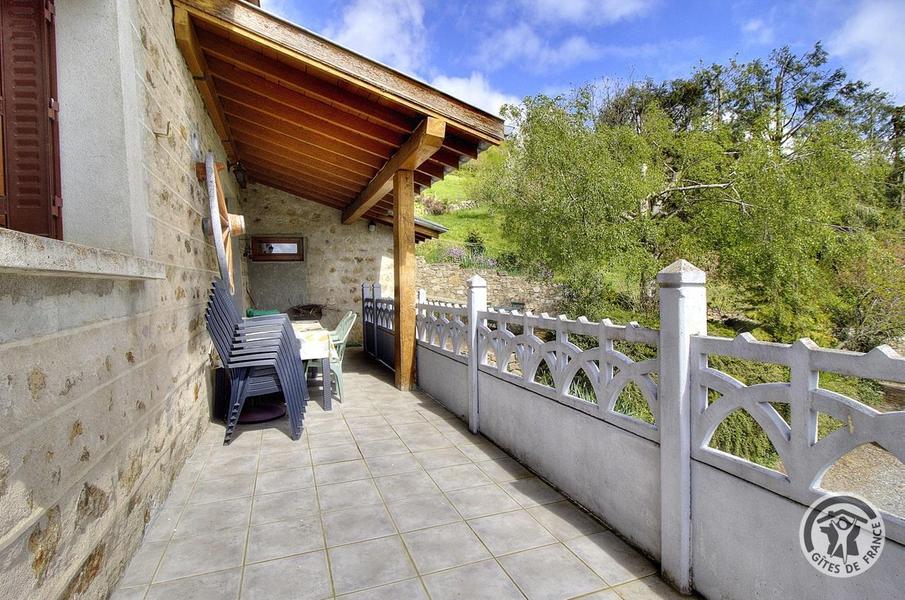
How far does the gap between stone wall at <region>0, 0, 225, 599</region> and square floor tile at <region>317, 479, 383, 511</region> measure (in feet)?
3.01

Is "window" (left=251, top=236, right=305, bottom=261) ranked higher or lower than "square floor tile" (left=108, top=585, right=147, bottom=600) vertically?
higher

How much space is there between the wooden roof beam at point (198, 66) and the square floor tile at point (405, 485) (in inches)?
148

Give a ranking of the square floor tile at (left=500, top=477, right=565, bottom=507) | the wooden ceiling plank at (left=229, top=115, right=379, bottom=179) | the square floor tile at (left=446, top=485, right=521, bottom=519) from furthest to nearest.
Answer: the wooden ceiling plank at (left=229, top=115, right=379, bottom=179) < the square floor tile at (left=500, top=477, right=565, bottom=507) < the square floor tile at (left=446, top=485, right=521, bottom=519)

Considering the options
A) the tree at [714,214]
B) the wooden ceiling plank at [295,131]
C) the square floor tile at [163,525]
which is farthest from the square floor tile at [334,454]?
the tree at [714,214]

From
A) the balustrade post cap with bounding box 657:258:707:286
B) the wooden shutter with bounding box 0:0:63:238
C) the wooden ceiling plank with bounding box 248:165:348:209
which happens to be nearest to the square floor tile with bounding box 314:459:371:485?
the wooden shutter with bounding box 0:0:63:238

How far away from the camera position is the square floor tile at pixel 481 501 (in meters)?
2.63

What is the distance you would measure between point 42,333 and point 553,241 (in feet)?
31.8

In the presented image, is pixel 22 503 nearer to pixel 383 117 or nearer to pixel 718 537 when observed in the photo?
pixel 718 537

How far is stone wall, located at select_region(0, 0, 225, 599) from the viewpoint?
1278 millimetres

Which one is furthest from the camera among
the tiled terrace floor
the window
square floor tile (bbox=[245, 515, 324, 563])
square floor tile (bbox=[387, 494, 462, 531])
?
the window

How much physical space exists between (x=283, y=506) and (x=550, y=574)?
5.22 feet

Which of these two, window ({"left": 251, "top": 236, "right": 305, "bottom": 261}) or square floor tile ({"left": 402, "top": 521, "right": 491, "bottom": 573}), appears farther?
window ({"left": 251, "top": 236, "right": 305, "bottom": 261})

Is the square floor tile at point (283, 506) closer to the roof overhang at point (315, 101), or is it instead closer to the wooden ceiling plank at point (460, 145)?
the roof overhang at point (315, 101)

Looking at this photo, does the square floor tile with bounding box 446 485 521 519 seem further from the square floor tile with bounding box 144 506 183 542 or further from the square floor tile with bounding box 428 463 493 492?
the square floor tile with bounding box 144 506 183 542
